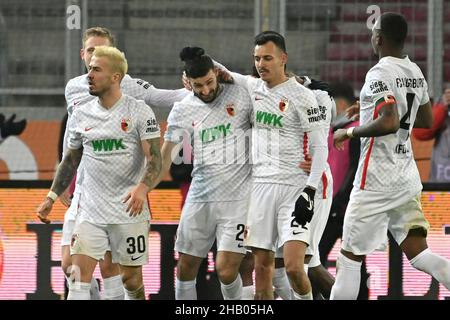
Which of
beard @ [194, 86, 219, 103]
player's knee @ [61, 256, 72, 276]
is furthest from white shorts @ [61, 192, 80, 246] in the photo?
beard @ [194, 86, 219, 103]

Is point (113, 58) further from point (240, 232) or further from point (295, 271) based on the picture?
point (295, 271)

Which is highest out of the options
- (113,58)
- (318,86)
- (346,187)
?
(113,58)

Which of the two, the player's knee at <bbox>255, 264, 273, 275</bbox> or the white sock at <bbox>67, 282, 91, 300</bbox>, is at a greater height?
the player's knee at <bbox>255, 264, 273, 275</bbox>

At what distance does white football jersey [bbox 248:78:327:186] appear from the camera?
8.22 meters

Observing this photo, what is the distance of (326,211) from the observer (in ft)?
27.8

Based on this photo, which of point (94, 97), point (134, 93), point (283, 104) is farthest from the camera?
point (134, 93)

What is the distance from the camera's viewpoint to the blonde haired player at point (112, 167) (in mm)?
8023

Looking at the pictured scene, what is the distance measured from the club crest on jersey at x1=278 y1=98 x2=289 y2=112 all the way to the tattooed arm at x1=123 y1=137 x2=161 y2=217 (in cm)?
79

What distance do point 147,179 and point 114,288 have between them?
0.84 m

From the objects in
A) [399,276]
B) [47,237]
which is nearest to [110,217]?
[47,237]

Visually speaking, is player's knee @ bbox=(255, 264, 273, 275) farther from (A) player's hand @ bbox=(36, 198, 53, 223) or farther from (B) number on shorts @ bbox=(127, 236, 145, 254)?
(A) player's hand @ bbox=(36, 198, 53, 223)

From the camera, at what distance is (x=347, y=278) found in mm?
8047

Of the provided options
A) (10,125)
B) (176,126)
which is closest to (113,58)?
(176,126)

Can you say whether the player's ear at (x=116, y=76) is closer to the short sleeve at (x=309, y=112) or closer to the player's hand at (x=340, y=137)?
the short sleeve at (x=309, y=112)
